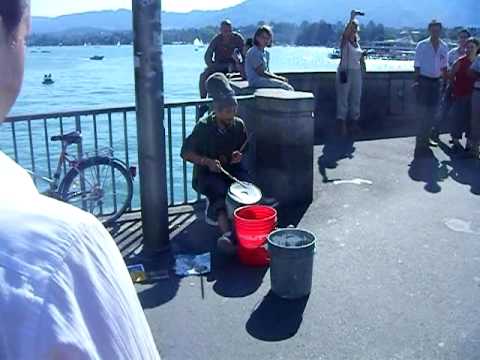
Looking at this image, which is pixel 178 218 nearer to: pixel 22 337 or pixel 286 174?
pixel 286 174

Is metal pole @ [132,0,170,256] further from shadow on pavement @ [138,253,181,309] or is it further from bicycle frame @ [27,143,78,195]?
bicycle frame @ [27,143,78,195]

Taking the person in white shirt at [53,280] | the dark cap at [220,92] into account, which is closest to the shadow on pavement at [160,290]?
the dark cap at [220,92]

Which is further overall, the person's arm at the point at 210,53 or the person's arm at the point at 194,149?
the person's arm at the point at 210,53

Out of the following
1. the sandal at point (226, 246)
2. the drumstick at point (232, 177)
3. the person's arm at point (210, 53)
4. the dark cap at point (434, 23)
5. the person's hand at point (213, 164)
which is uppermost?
the dark cap at point (434, 23)

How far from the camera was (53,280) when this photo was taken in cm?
70

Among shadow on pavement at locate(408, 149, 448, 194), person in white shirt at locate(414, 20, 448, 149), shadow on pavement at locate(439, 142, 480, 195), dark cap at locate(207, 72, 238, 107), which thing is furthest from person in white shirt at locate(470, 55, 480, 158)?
dark cap at locate(207, 72, 238, 107)

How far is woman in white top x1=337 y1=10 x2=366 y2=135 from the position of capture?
10258mm

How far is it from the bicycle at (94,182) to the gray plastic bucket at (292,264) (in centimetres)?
233

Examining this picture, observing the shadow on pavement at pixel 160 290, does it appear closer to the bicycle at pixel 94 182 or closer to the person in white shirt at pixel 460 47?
the bicycle at pixel 94 182

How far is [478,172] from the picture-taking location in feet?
27.9

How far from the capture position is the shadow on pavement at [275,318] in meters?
4.03

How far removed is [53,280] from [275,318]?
3.71m

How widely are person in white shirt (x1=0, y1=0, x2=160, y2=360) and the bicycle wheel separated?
5.31 metres

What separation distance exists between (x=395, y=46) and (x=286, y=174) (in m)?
21.7
